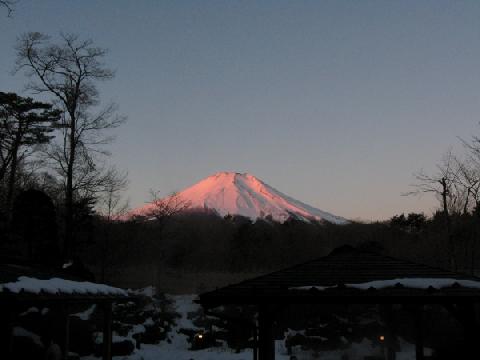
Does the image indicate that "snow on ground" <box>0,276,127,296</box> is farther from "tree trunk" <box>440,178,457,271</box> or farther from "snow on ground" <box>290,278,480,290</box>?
"tree trunk" <box>440,178,457,271</box>

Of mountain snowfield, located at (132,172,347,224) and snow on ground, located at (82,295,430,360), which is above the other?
mountain snowfield, located at (132,172,347,224)

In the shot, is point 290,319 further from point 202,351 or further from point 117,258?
point 117,258

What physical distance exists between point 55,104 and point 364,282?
22.7 metres

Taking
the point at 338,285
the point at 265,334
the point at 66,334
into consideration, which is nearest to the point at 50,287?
the point at 66,334

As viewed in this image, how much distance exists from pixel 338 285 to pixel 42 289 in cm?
587

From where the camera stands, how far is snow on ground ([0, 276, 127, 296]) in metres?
10.2

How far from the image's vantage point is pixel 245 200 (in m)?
99.2

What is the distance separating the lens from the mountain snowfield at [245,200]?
89062 millimetres

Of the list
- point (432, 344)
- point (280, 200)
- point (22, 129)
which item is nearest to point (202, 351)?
point (432, 344)

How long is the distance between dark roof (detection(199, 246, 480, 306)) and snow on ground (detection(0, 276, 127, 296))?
10.9 feet

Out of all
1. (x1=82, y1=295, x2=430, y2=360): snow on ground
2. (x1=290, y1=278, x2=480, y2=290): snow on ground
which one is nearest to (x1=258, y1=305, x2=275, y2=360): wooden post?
(x1=290, y1=278, x2=480, y2=290): snow on ground

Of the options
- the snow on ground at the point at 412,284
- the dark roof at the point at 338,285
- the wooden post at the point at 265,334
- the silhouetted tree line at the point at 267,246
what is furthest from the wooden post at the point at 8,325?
the silhouetted tree line at the point at 267,246

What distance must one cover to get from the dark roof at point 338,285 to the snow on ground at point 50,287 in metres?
3.33

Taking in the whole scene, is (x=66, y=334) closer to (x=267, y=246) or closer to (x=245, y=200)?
(x=267, y=246)
